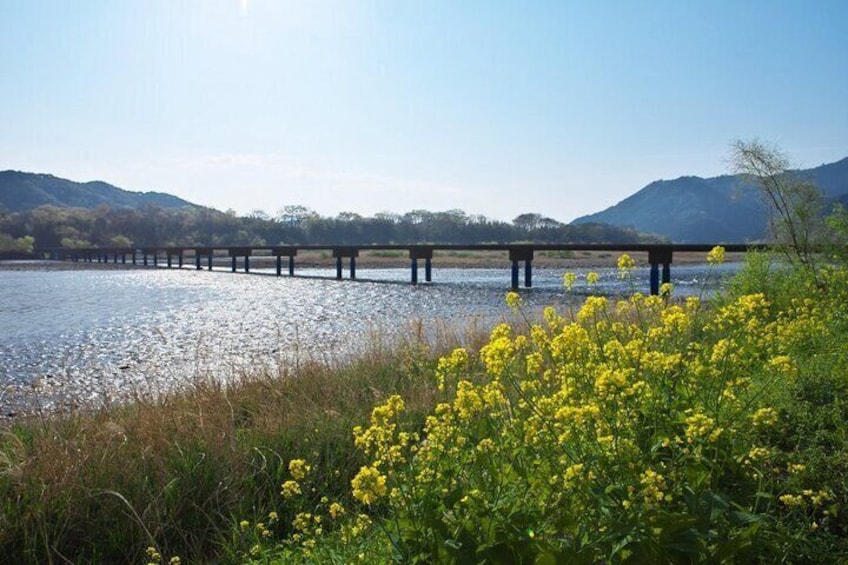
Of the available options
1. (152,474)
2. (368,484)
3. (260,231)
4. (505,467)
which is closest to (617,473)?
(505,467)

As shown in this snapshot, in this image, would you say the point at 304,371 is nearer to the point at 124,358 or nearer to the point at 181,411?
the point at 181,411

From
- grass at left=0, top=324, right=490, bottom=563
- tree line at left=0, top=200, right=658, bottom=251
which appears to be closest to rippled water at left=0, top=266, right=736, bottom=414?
grass at left=0, top=324, right=490, bottom=563

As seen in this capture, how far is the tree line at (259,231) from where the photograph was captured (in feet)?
510

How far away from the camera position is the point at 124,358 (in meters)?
14.1

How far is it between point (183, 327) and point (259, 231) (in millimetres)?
158206

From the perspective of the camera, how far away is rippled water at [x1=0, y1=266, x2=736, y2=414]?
454 inches

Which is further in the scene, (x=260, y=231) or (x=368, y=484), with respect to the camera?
(x=260, y=231)

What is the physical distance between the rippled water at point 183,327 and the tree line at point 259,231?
11824cm

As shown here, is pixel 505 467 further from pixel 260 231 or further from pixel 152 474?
pixel 260 231

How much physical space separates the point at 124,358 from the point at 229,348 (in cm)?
213

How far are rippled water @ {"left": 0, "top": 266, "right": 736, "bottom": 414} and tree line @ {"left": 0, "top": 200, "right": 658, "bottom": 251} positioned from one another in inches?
4655

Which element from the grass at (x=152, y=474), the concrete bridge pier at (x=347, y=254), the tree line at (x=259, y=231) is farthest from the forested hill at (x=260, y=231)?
the grass at (x=152, y=474)

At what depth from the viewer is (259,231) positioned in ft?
571

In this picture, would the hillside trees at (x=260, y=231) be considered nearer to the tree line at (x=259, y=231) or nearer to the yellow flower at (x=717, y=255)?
the tree line at (x=259, y=231)
